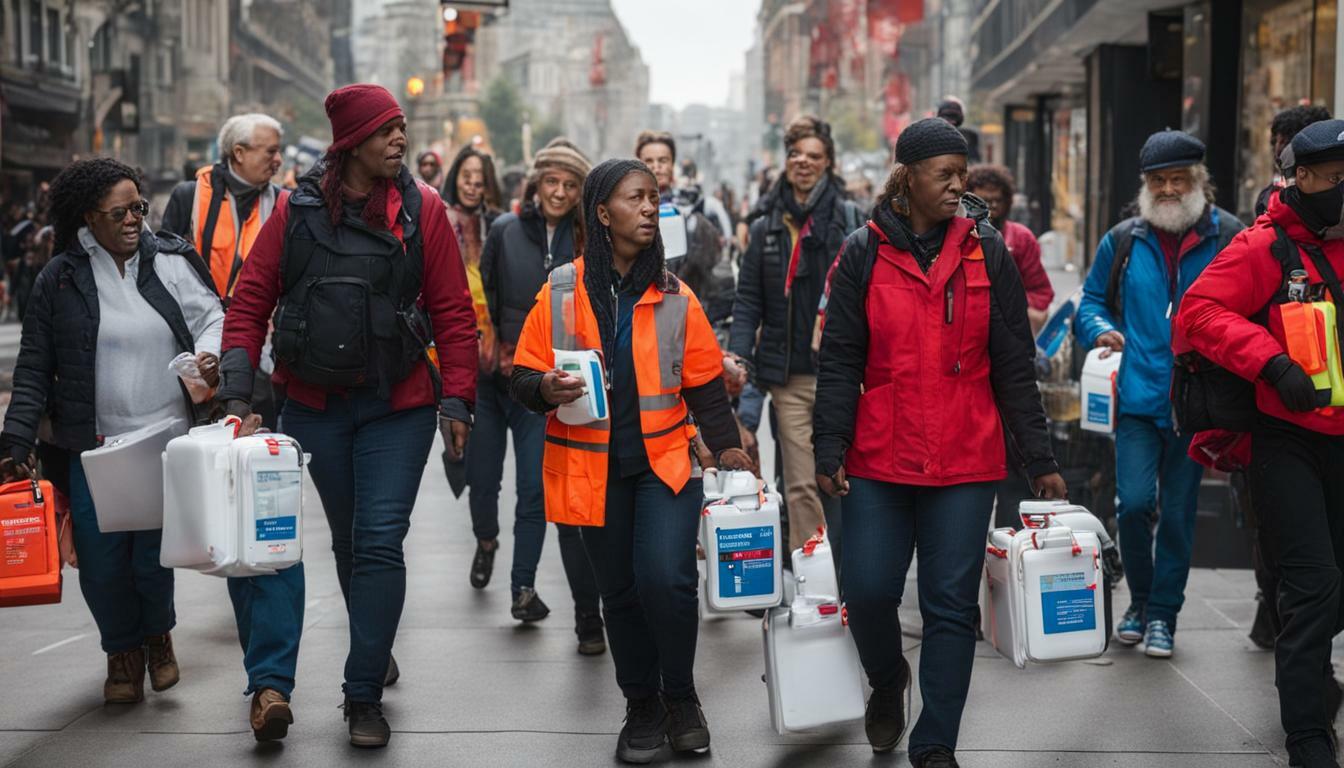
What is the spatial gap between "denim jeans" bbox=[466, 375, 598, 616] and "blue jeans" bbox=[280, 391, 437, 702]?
1.34 m

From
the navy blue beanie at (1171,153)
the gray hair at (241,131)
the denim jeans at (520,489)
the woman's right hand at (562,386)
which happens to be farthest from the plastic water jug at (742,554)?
the gray hair at (241,131)

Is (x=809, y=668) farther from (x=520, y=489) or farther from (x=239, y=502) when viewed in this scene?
(x=520, y=489)

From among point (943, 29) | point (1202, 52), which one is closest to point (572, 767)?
point (1202, 52)

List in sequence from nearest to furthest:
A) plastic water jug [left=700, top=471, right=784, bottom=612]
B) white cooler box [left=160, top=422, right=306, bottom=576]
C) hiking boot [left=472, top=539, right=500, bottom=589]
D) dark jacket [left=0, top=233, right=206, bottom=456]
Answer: white cooler box [left=160, top=422, right=306, bottom=576]
plastic water jug [left=700, top=471, right=784, bottom=612]
dark jacket [left=0, top=233, right=206, bottom=456]
hiking boot [left=472, top=539, right=500, bottom=589]

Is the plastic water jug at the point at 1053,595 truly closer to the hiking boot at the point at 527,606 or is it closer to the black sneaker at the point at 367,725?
the black sneaker at the point at 367,725

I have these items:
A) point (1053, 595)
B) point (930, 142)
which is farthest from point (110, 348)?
point (1053, 595)

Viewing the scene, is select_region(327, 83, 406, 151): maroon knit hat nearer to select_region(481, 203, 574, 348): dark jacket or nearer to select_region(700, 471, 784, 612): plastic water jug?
select_region(700, 471, 784, 612): plastic water jug

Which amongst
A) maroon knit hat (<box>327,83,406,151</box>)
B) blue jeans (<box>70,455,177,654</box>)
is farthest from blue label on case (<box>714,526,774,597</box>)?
blue jeans (<box>70,455,177,654</box>)

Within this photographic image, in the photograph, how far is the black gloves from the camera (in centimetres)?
505

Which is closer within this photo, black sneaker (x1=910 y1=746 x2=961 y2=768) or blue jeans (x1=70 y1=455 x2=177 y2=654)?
black sneaker (x1=910 y1=746 x2=961 y2=768)

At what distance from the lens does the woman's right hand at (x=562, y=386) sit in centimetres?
522

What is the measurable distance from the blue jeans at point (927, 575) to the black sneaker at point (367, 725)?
1.55m

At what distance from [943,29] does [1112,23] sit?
167ft

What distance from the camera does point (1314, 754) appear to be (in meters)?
5.09
